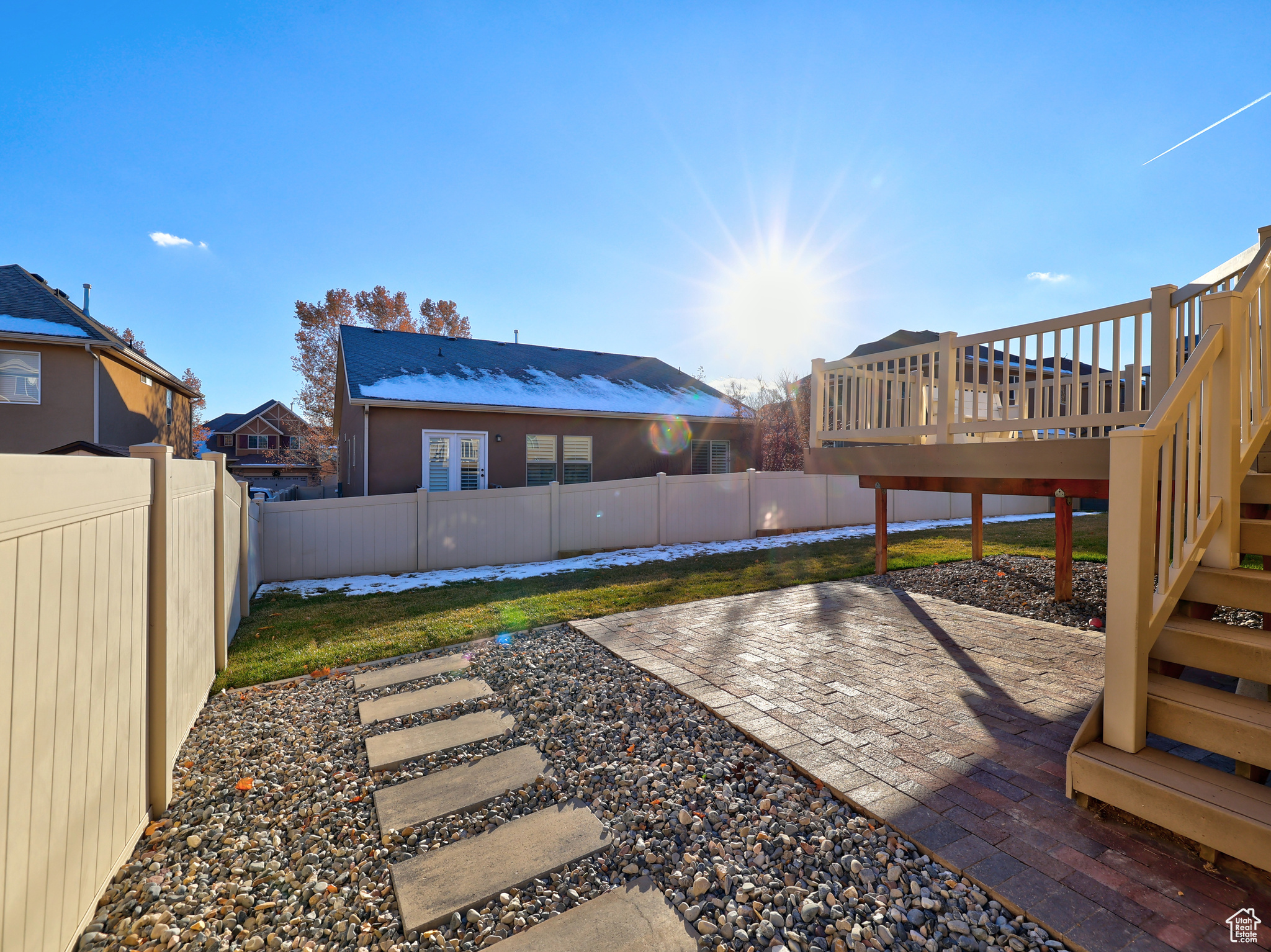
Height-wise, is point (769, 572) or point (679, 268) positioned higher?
point (679, 268)

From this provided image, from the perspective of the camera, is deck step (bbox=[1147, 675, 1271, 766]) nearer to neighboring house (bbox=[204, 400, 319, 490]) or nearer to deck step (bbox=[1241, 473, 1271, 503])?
deck step (bbox=[1241, 473, 1271, 503])

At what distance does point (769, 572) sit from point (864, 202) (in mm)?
5884

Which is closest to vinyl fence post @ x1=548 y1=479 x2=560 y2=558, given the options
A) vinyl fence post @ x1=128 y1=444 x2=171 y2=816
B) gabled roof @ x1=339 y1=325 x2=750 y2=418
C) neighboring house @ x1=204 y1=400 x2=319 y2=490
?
gabled roof @ x1=339 y1=325 x2=750 y2=418

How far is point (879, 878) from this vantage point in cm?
195

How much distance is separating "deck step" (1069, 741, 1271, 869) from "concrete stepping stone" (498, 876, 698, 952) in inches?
69.5

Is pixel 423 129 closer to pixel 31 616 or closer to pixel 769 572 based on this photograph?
pixel 769 572

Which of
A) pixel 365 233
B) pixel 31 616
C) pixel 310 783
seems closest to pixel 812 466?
pixel 310 783

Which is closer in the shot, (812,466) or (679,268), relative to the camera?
(812,466)

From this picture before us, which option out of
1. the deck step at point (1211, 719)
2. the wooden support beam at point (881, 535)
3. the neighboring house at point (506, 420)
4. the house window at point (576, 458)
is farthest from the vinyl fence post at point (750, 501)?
the deck step at point (1211, 719)

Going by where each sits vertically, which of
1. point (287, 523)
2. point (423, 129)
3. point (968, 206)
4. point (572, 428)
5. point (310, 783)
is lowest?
point (310, 783)

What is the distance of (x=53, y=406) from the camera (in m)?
10.6

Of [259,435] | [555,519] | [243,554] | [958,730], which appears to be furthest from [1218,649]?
[259,435]

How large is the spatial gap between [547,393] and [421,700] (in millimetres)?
10625

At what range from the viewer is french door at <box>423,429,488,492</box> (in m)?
11.9
